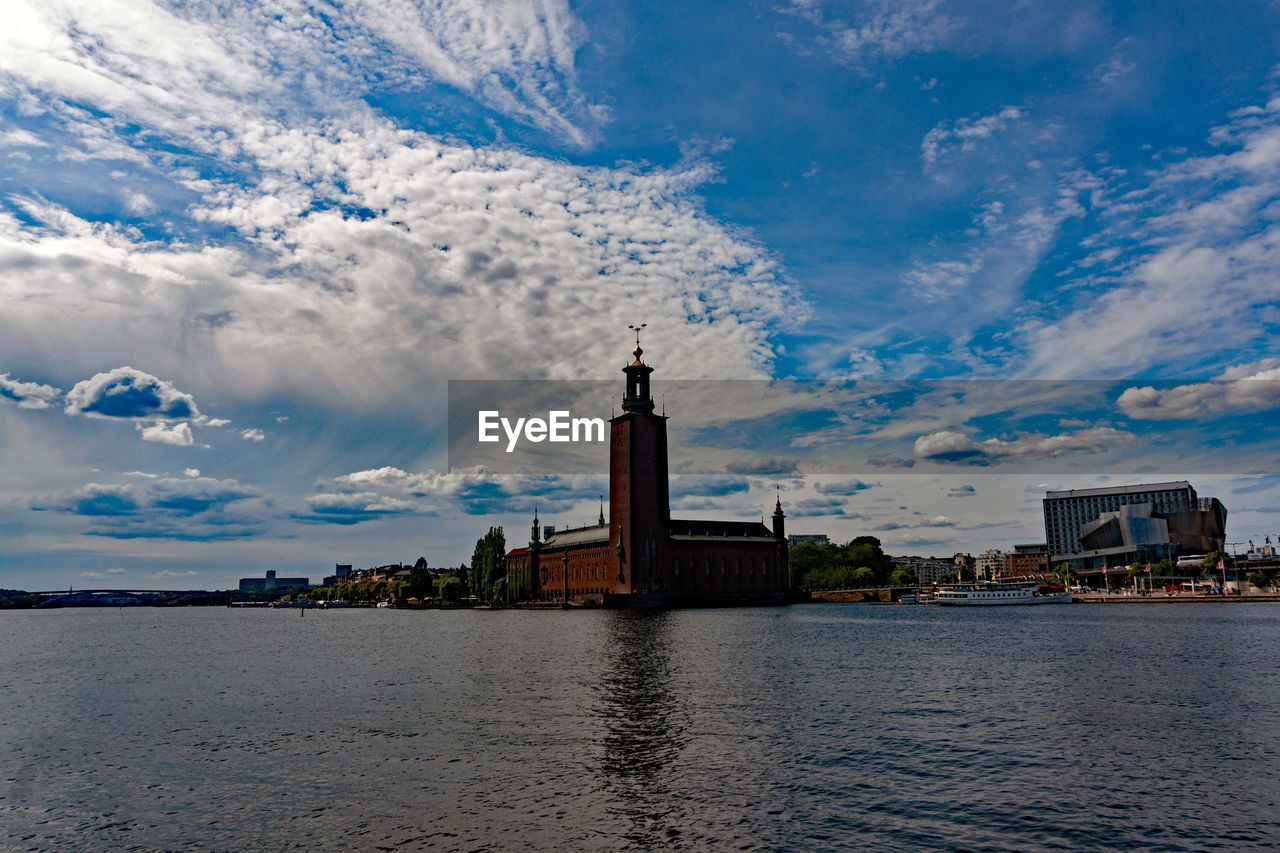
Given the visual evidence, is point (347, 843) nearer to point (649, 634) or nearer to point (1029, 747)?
point (1029, 747)

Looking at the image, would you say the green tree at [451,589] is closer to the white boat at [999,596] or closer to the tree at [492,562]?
the tree at [492,562]

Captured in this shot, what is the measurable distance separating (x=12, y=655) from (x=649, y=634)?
52.5 metres

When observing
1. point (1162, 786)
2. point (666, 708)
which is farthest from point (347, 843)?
point (1162, 786)

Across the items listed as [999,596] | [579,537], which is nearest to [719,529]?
[579,537]

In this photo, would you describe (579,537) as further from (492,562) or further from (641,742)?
Answer: (641,742)

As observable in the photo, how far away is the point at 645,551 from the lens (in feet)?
465

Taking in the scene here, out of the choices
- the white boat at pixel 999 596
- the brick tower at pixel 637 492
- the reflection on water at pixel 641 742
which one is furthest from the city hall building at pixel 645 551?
the reflection on water at pixel 641 742

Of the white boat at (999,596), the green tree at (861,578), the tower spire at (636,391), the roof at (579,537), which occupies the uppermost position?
the tower spire at (636,391)

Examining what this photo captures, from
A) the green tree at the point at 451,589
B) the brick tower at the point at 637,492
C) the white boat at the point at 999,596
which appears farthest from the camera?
the green tree at the point at 451,589

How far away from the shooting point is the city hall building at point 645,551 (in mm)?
142125

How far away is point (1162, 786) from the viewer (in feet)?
67.1

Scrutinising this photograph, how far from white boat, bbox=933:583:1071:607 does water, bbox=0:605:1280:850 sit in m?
107

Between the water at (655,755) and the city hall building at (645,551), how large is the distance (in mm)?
93694

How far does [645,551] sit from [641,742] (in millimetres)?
116875
